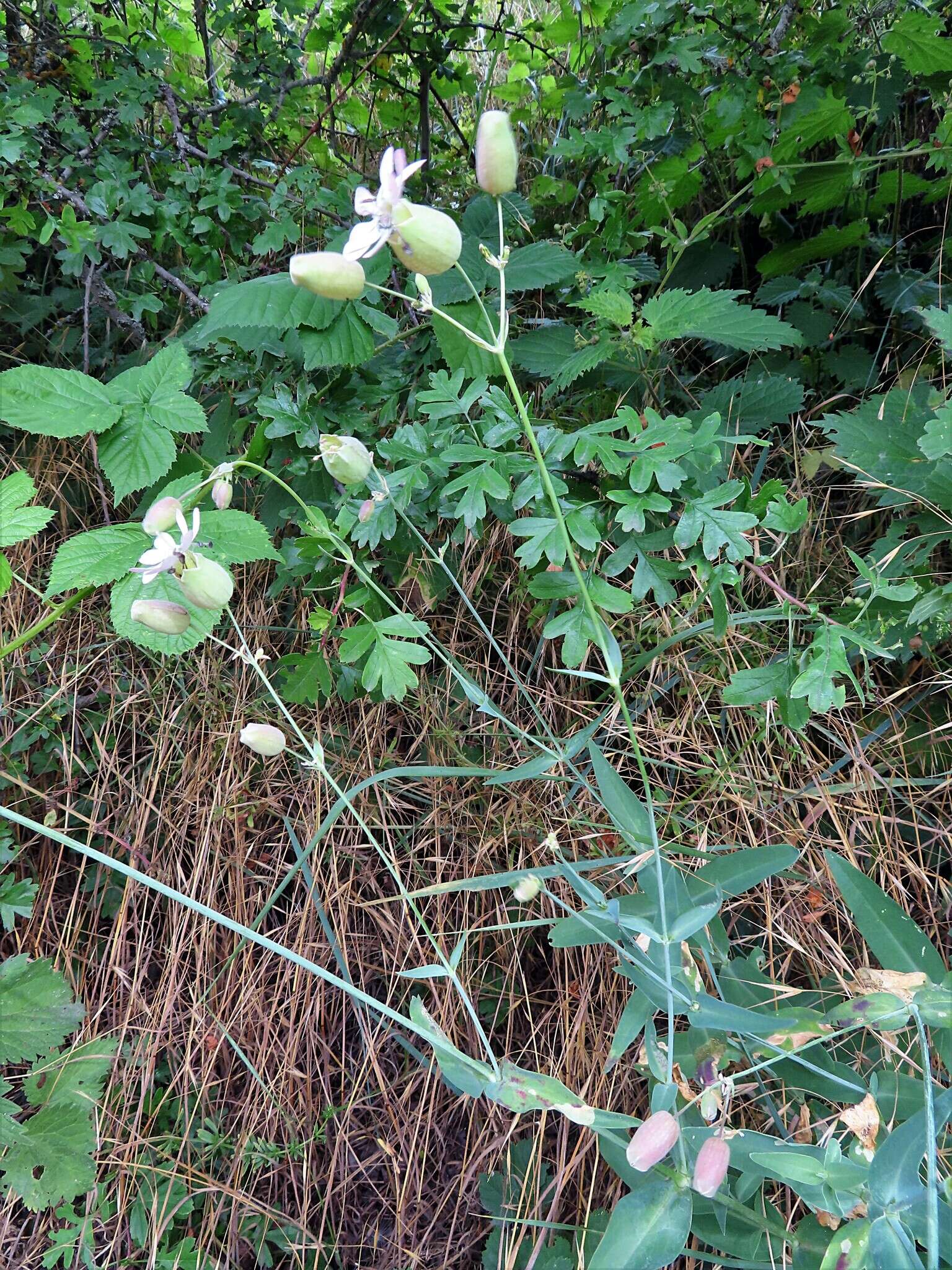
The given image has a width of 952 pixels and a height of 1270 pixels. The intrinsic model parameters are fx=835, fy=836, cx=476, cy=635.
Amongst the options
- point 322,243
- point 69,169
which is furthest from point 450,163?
point 69,169

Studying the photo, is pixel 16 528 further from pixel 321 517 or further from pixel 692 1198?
pixel 692 1198

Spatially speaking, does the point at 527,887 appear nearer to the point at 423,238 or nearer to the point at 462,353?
the point at 423,238

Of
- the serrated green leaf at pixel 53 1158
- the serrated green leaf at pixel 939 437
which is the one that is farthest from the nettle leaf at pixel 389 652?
the serrated green leaf at pixel 53 1158

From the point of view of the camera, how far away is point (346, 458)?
896 millimetres

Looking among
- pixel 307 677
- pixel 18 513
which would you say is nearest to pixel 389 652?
pixel 307 677

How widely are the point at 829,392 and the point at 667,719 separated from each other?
68 centimetres

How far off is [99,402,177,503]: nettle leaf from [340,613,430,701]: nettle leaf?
0.41 metres

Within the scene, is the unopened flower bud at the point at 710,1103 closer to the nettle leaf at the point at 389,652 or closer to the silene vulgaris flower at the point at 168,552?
the nettle leaf at the point at 389,652

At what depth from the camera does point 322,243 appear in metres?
1.59

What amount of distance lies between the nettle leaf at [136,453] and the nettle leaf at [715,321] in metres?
0.75

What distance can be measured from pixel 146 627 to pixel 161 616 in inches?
10.9

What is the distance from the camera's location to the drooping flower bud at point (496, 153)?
0.77 m

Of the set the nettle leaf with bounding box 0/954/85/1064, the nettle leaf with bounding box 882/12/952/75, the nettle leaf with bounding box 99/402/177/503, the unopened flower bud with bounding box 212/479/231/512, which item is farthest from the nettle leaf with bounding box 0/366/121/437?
the nettle leaf with bounding box 882/12/952/75

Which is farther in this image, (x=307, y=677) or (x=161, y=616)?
(x=307, y=677)
